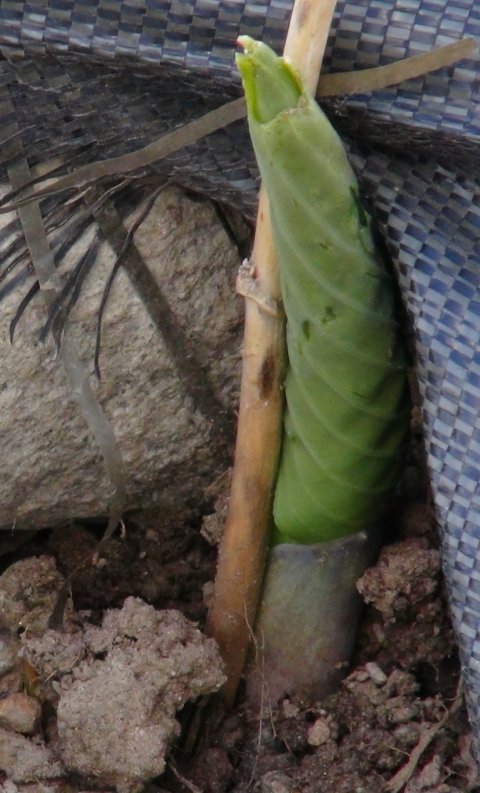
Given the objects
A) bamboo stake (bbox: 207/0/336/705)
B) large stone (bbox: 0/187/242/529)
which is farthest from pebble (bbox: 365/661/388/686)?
large stone (bbox: 0/187/242/529)

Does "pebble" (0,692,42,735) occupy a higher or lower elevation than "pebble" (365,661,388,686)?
lower

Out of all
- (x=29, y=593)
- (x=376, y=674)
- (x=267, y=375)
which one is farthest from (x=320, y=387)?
(x=29, y=593)

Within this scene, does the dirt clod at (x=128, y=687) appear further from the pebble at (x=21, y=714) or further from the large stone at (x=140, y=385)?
the large stone at (x=140, y=385)

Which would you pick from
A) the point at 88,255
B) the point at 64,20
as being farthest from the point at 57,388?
the point at 64,20

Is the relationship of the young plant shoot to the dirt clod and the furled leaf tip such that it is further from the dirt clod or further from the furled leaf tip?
the dirt clod

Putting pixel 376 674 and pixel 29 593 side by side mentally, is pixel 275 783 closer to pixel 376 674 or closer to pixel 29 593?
pixel 376 674

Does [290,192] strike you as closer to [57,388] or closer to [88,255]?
[88,255]
